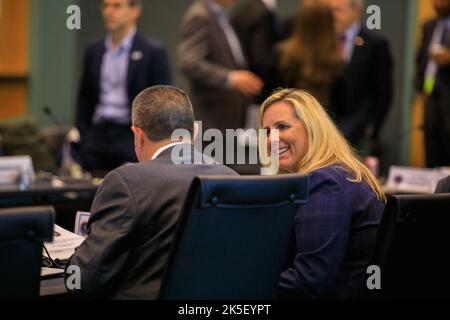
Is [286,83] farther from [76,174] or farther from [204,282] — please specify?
[204,282]

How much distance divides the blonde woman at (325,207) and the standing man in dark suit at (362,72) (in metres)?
2.97

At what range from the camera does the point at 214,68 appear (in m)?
5.74

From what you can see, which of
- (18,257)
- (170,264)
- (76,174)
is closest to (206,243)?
(170,264)

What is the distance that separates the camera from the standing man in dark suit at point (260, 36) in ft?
20.3

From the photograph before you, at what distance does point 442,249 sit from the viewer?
243 cm

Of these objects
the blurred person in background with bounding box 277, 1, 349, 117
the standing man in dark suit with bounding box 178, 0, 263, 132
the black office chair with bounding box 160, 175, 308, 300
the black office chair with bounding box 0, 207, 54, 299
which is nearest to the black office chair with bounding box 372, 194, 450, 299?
the black office chair with bounding box 160, 175, 308, 300

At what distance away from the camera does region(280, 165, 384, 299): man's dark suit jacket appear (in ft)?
8.29

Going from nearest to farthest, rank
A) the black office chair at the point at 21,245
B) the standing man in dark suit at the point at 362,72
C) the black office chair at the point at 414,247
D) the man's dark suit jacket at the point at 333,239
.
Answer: the black office chair at the point at 21,245 < the black office chair at the point at 414,247 < the man's dark suit jacket at the point at 333,239 < the standing man in dark suit at the point at 362,72

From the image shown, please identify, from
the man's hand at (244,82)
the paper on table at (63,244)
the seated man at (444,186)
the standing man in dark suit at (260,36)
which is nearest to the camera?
the paper on table at (63,244)

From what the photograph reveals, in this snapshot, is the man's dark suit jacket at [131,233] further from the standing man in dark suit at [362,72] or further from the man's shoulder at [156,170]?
the standing man in dark suit at [362,72]

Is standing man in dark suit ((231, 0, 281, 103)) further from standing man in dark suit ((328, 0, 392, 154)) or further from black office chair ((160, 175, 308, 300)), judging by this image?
black office chair ((160, 175, 308, 300))

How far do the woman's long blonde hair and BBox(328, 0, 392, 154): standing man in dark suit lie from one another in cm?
295

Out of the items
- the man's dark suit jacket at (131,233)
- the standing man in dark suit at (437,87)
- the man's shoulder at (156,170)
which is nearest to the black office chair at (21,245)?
the man's dark suit jacket at (131,233)
